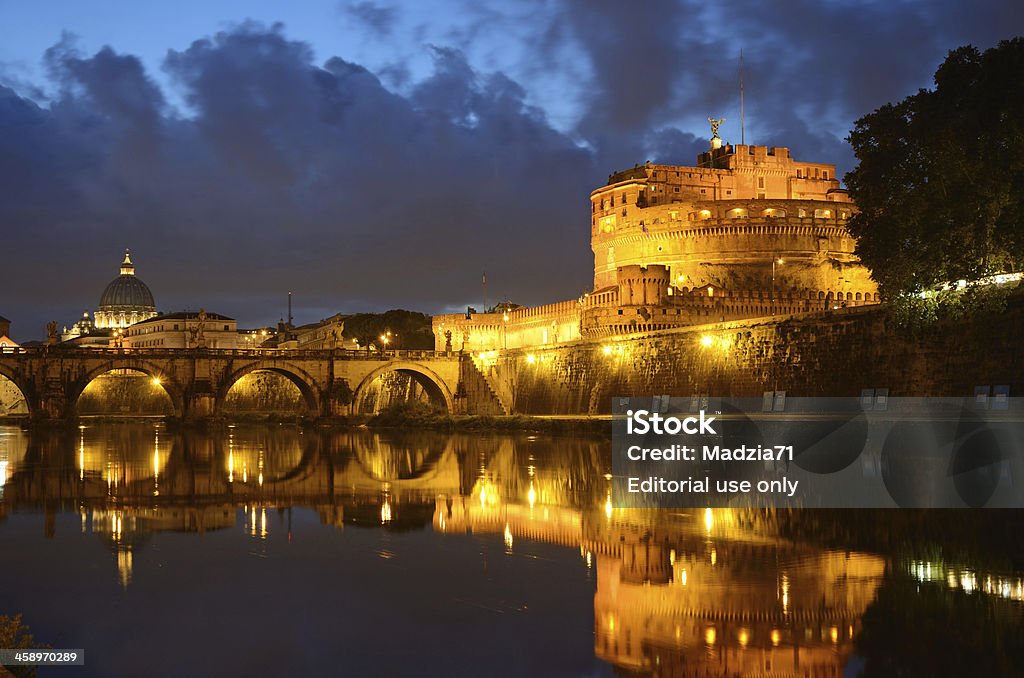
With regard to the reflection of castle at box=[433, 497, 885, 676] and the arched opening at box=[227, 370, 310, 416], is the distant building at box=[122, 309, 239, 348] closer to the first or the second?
the arched opening at box=[227, 370, 310, 416]

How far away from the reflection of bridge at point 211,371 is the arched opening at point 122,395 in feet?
144

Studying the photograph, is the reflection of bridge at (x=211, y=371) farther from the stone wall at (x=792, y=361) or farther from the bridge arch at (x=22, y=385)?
the stone wall at (x=792, y=361)

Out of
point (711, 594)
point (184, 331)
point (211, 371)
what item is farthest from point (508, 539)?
point (184, 331)

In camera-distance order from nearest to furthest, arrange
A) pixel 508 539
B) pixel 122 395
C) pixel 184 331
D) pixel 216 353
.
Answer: pixel 508 539, pixel 216 353, pixel 122 395, pixel 184 331

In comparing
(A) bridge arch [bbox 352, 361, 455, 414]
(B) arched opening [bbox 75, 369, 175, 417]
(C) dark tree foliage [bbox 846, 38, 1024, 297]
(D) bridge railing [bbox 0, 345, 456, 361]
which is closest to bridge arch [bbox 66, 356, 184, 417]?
(D) bridge railing [bbox 0, 345, 456, 361]

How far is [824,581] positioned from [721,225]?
68924 millimetres

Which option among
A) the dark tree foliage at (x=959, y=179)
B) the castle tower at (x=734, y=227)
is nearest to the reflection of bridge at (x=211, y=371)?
the castle tower at (x=734, y=227)

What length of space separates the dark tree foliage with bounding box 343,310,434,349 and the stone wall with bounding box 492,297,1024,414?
44.9 metres

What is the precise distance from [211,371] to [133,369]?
16.8ft

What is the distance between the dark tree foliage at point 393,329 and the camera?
117500mm

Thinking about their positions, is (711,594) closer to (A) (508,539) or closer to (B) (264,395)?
(A) (508,539)

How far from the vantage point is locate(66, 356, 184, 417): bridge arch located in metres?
74.6

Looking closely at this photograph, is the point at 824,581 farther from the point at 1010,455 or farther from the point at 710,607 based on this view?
the point at 1010,455

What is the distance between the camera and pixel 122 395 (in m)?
125
